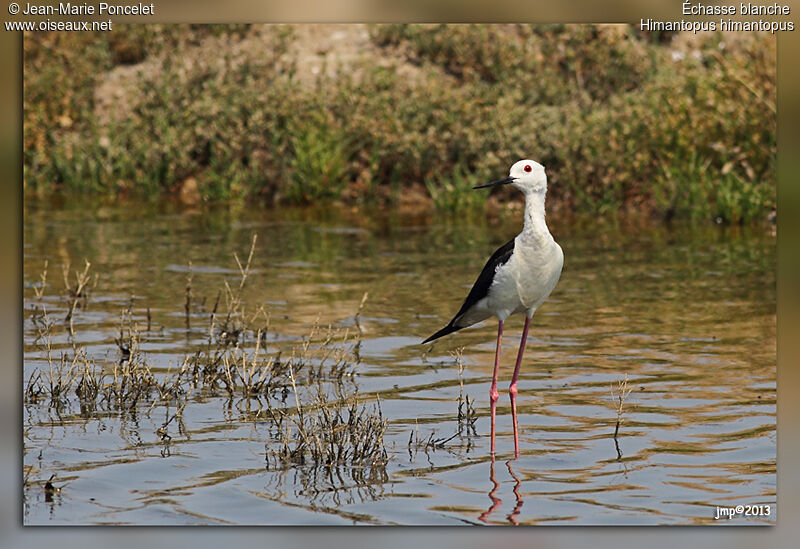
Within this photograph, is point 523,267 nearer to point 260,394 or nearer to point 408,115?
point 260,394

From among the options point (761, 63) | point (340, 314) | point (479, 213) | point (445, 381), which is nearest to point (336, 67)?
point (479, 213)

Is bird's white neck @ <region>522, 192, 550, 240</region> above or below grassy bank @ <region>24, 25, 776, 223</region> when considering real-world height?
below

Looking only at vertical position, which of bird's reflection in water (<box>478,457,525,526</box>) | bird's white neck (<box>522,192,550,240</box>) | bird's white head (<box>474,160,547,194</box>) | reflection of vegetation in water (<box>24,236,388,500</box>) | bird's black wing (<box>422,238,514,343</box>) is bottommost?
bird's reflection in water (<box>478,457,525,526</box>)

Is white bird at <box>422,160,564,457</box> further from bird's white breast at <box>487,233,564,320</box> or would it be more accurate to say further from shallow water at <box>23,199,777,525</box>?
shallow water at <box>23,199,777,525</box>

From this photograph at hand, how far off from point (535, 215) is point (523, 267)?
299 mm

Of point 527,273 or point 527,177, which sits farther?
A: point 527,273

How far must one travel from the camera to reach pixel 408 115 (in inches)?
625

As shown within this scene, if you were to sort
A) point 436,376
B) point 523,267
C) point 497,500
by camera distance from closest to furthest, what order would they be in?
point 497,500 < point 523,267 < point 436,376

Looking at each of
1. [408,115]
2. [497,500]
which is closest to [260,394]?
[497,500]

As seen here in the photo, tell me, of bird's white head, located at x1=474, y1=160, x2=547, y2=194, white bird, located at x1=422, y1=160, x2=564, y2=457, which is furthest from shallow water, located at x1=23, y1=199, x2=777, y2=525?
bird's white head, located at x1=474, y1=160, x2=547, y2=194

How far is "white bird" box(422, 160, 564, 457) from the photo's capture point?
623 centimetres

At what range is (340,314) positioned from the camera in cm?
973

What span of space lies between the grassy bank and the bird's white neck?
8071 millimetres

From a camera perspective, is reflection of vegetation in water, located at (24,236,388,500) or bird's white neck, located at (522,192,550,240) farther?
bird's white neck, located at (522,192,550,240)
